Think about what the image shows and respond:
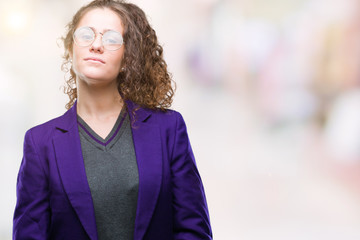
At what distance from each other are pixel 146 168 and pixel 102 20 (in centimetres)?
52

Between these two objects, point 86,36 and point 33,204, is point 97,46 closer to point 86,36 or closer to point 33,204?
point 86,36

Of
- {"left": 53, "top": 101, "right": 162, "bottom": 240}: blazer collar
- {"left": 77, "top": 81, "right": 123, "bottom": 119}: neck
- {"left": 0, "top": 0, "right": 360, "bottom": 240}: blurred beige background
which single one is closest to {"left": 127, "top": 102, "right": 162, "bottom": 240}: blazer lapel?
{"left": 53, "top": 101, "right": 162, "bottom": 240}: blazer collar

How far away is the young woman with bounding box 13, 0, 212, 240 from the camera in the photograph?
1.48m

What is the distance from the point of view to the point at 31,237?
150 centimetres

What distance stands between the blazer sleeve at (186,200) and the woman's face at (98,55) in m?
0.33

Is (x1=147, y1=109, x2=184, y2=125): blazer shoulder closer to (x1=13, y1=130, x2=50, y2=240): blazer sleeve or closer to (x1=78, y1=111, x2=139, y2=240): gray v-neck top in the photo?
(x1=78, y1=111, x2=139, y2=240): gray v-neck top

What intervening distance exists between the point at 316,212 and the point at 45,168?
2.07m

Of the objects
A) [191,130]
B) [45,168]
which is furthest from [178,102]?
[45,168]

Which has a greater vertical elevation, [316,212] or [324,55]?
[324,55]

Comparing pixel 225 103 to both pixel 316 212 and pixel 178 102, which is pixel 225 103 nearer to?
pixel 178 102

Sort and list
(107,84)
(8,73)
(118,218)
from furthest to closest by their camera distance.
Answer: (8,73)
(107,84)
(118,218)

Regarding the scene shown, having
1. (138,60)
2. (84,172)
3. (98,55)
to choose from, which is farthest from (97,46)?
(84,172)

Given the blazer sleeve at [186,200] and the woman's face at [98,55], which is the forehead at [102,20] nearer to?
the woman's face at [98,55]

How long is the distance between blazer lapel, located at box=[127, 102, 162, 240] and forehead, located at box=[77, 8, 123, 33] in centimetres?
33
